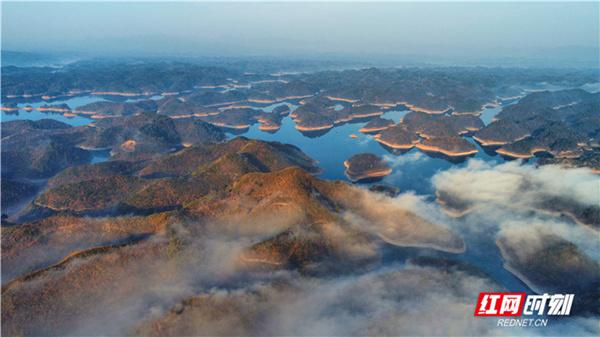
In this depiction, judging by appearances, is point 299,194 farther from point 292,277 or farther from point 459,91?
point 459,91

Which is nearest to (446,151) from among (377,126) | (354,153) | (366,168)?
(354,153)

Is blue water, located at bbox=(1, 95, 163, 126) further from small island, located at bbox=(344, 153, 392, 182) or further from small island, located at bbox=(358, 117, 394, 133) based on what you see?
small island, located at bbox=(344, 153, 392, 182)

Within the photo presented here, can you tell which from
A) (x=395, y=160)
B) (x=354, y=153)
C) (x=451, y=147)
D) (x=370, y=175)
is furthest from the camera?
(x=354, y=153)

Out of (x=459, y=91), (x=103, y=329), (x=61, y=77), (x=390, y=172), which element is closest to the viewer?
(x=103, y=329)

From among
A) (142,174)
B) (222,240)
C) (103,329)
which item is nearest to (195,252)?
(222,240)

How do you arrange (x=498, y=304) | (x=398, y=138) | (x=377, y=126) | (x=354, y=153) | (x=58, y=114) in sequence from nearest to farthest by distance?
(x=498, y=304) < (x=354, y=153) < (x=398, y=138) < (x=377, y=126) < (x=58, y=114)

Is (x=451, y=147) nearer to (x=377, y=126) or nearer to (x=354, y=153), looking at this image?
(x=354, y=153)

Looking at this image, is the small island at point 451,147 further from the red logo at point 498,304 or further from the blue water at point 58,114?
the blue water at point 58,114
